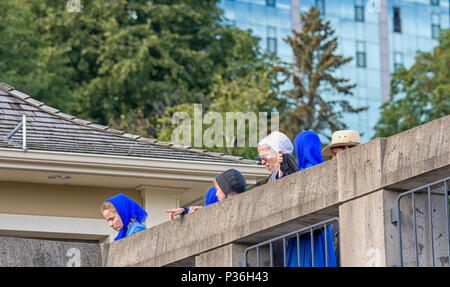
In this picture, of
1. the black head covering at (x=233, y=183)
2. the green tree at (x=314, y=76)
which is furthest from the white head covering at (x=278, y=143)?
the green tree at (x=314, y=76)

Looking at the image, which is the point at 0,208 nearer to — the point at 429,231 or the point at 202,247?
the point at 202,247

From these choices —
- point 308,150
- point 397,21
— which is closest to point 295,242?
point 308,150

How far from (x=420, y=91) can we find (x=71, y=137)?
25.6 meters

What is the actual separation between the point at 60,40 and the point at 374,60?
3780 centimetres

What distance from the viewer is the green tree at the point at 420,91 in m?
38.8

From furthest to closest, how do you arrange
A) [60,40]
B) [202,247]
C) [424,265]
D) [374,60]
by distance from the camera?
[374,60], [60,40], [202,247], [424,265]

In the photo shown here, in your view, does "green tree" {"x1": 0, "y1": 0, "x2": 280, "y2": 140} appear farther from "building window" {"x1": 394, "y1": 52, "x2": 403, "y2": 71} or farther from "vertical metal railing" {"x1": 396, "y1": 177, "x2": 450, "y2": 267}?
"building window" {"x1": 394, "y1": 52, "x2": 403, "y2": 71}

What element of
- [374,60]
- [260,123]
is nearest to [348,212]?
[260,123]

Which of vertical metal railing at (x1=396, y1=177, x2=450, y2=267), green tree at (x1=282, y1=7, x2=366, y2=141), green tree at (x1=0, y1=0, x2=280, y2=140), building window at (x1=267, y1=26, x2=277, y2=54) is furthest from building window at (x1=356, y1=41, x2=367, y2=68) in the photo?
vertical metal railing at (x1=396, y1=177, x2=450, y2=267)

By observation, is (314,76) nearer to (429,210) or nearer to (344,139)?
(344,139)

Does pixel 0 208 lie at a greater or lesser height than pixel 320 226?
greater

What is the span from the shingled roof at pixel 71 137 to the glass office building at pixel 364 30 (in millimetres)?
52037

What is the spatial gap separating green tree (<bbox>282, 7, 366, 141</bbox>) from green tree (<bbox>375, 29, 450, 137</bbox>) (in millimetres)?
3006

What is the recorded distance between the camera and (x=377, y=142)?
7.82 meters
